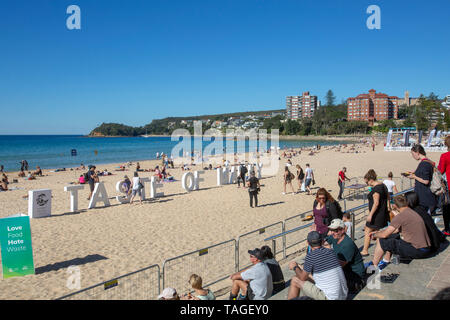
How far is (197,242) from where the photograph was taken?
31.4 ft

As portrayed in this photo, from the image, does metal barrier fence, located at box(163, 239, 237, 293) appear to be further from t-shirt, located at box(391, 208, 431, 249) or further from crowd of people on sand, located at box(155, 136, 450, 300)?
t-shirt, located at box(391, 208, 431, 249)

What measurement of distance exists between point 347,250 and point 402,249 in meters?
1.30

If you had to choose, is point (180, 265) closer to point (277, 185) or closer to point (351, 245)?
point (351, 245)

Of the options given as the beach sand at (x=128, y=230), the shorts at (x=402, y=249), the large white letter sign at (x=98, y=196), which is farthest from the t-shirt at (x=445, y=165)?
the large white letter sign at (x=98, y=196)

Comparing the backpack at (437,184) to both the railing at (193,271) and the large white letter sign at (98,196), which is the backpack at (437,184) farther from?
the large white letter sign at (98,196)

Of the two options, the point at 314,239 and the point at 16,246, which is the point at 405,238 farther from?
the point at 16,246

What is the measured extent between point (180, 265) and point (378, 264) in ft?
13.1

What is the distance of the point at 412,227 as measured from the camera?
546 cm

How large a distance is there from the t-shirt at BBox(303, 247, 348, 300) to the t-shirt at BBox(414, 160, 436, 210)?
12.0 feet

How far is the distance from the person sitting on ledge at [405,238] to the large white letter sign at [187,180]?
44.4ft

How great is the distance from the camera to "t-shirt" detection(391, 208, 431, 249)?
17.7 feet

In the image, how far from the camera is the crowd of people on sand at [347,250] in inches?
168

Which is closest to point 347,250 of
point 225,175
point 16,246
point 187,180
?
point 16,246


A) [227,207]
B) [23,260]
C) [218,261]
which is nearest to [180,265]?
[218,261]
